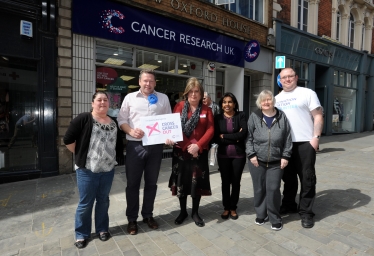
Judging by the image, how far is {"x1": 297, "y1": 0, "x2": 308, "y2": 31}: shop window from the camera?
1191 centimetres

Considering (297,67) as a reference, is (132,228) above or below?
below

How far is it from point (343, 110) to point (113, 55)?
14.5 metres

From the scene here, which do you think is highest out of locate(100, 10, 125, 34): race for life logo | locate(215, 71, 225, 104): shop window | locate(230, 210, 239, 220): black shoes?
locate(100, 10, 125, 34): race for life logo

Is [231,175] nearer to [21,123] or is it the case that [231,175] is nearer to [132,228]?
[132,228]

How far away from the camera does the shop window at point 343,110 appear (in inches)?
568

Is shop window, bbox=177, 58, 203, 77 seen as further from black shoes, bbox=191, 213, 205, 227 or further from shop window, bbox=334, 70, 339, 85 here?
shop window, bbox=334, 70, 339, 85

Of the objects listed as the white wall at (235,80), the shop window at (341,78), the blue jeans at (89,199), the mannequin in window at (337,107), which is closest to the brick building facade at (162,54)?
the white wall at (235,80)

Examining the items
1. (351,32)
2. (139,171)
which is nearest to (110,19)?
(139,171)

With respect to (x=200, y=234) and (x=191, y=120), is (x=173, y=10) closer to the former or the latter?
(x=191, y=120)

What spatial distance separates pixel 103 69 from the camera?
6.39m

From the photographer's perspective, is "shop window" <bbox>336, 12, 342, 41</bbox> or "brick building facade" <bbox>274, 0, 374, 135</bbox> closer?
"brick building facade" <bbox>274, 0, 374, 135</bbox>

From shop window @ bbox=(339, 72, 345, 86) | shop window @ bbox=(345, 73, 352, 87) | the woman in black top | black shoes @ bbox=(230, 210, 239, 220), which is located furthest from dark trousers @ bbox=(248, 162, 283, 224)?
shop window @ bbox=(345, 73, 352, 87)

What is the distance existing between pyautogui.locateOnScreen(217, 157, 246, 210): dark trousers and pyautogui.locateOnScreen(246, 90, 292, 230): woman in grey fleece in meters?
0.19

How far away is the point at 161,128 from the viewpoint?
2.97 m
